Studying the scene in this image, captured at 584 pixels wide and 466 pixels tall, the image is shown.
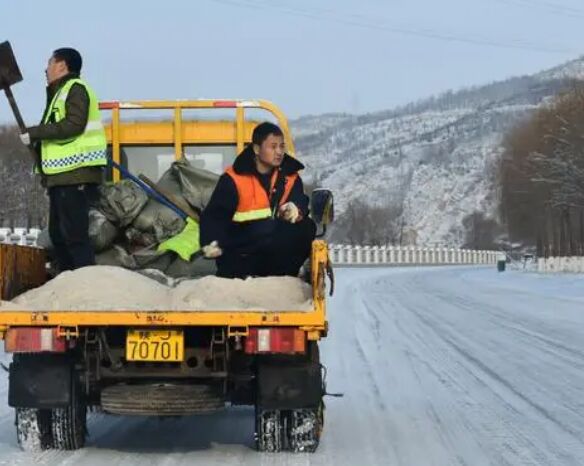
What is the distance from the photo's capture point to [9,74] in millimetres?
7207

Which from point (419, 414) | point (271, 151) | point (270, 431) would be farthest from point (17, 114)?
point (419, 414)

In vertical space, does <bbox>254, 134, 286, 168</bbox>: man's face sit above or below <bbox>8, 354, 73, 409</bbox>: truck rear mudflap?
above

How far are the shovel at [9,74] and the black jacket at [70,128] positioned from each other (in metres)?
0.19

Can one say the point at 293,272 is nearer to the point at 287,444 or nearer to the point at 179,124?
the point at 287,444

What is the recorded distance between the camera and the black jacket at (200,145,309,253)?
6.80 metres

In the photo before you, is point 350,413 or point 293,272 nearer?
point 293,272

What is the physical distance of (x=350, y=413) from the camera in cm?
849

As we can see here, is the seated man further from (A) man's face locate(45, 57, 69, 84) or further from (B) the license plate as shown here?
(A) man's face locate(45, 57, 69, 84)

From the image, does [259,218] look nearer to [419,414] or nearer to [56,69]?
[56,69]

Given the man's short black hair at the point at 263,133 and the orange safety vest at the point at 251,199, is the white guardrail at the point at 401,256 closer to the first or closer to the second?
the man's short black hair at the point at 263,133

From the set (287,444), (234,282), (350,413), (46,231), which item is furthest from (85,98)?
(350,413)

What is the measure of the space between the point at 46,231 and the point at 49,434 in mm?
1611

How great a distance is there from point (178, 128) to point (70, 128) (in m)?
1.91

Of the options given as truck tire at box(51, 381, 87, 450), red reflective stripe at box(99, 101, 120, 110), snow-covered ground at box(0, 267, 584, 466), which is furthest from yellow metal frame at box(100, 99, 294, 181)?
truck tire at box(51, 381, 87, 450)
